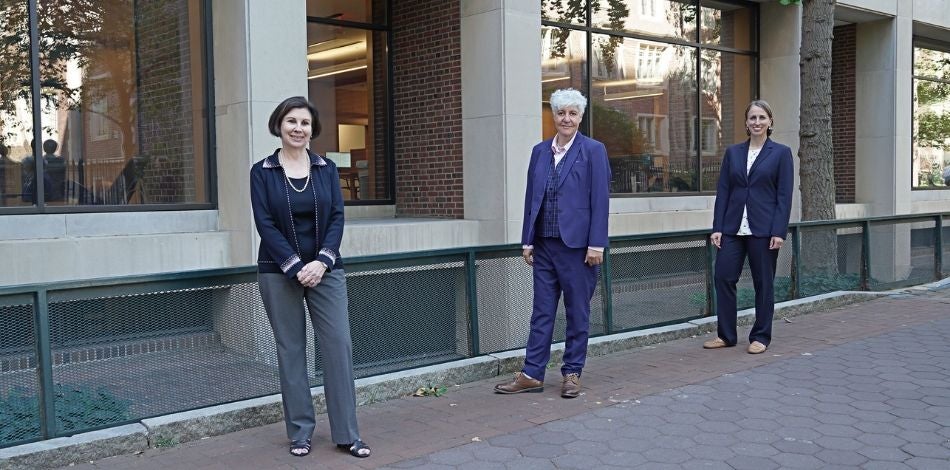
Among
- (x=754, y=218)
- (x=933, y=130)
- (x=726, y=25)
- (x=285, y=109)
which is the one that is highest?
(x=726, y=25)

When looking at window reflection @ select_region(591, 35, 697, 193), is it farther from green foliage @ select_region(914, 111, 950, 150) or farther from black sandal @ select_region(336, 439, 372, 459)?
black sandal @ select_region(336, 439, 372, 459)

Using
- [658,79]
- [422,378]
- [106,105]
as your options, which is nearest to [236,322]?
[422,378]

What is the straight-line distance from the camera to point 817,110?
11.0 m

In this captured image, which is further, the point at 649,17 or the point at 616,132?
the point at 649,17

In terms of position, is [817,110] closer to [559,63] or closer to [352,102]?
[559,63]

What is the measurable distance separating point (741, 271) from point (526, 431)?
3.31m

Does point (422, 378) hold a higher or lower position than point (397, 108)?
lower

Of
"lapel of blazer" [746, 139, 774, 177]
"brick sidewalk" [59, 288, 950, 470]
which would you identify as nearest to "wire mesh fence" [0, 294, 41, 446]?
"brick sidewalk" [59, 288, 950, 470]

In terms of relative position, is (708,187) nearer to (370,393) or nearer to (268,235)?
(370,393)

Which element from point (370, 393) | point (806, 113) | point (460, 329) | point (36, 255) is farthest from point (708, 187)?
point (36, 255)

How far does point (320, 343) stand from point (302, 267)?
0.50 meters

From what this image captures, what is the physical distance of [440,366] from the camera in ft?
21.4

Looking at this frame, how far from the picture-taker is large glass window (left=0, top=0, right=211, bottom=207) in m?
7.34

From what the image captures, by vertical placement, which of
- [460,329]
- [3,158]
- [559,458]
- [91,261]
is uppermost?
[3,158]
